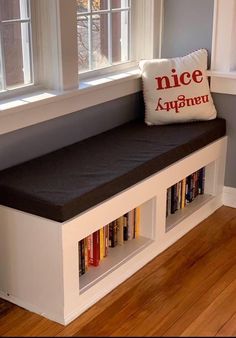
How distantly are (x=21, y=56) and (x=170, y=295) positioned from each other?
1.25 m

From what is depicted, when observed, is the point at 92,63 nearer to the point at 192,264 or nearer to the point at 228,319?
the point at 192,264

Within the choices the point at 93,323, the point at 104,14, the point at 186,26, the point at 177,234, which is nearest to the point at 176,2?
the point at 186,26

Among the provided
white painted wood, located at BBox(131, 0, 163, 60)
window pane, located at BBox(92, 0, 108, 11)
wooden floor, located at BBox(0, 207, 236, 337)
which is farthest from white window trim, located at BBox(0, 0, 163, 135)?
wooden floor, located at BBox(0, 207, 236, 337)

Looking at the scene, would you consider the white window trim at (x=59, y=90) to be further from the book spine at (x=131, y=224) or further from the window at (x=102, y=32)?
the book spine at (x=131, y=224)

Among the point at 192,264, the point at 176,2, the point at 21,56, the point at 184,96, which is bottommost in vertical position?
the point at 192,264

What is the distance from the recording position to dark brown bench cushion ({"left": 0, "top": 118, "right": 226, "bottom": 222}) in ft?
7.14

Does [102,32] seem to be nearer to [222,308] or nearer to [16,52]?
[16,52]

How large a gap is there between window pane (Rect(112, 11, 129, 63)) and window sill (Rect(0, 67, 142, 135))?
11 centimetres

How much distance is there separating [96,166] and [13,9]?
78 centimetres

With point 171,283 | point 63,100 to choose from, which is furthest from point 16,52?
point 171,283

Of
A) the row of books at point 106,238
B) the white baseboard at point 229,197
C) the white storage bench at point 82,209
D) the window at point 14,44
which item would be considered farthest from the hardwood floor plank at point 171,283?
the window at point 14,44

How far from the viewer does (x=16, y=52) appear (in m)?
2.54

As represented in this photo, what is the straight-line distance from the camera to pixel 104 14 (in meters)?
3.00

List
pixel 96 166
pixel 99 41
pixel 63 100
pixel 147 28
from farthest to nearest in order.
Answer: pixel 147 28, pixel 99 41, pixel 63 100, pixel 96 166
